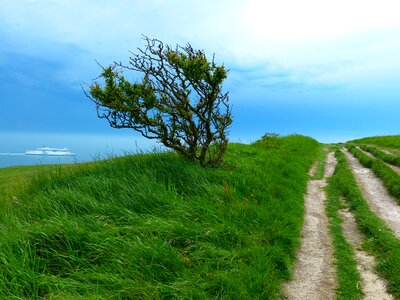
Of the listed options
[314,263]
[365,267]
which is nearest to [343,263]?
[365,267]

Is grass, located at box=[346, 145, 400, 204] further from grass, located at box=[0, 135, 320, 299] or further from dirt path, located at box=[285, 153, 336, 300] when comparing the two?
grass, located at box=[0, 135, 320, 299]

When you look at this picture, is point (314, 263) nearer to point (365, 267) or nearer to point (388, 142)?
point (365, 267)

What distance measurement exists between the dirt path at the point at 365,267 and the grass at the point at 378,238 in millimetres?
128

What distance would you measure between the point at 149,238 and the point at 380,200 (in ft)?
30.3

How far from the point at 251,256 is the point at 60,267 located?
3.48 meters

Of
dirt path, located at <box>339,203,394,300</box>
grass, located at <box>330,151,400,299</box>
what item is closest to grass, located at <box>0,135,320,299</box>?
dirt path, located at <box>339,203,394,300</box>

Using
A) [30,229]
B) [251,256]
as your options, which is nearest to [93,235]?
[30,229]

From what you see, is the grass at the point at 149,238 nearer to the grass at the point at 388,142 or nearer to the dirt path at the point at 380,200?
the dirt path at the point at 380,200

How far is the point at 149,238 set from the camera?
608 cm

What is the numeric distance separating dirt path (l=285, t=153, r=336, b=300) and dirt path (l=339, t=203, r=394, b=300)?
53 centimetres

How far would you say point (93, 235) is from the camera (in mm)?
5902

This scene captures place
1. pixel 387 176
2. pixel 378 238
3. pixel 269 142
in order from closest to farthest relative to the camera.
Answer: pixel 378 238, pixel 387 176, pixel 269 142

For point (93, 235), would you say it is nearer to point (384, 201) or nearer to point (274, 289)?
point (274, 289)

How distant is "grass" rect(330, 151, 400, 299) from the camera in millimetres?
6047
